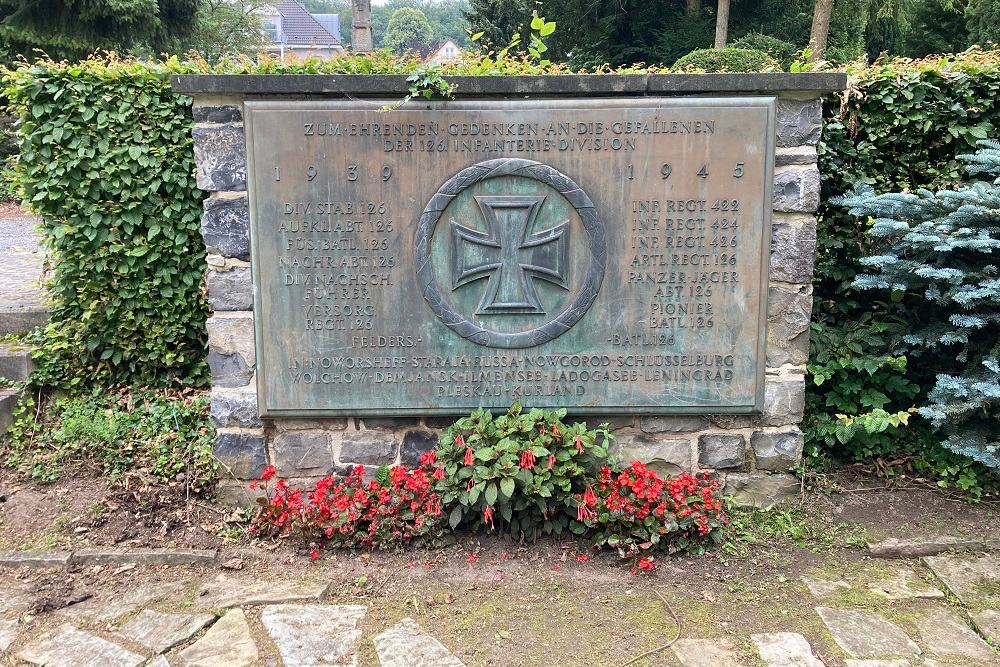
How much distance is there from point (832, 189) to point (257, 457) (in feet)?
10.0

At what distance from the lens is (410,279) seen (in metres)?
3.17

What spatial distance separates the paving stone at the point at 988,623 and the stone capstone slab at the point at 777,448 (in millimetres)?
926

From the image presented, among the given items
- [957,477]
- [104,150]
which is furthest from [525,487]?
[104,150]

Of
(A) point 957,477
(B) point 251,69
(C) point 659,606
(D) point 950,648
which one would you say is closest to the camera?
(D) point 950,648

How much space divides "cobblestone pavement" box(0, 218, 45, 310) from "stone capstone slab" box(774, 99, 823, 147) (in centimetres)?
369

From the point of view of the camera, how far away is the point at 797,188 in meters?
3.13

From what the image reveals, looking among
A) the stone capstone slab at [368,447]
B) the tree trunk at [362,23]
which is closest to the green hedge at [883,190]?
the stone capstone slab at [368,447]

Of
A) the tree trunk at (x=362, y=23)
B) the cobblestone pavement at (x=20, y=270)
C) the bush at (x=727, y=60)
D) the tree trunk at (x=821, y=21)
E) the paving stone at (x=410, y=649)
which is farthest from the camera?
the tree trunk at (x=821, y=21)

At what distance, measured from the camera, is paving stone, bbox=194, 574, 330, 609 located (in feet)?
8.82

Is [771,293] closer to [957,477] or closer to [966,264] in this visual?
[966,264]

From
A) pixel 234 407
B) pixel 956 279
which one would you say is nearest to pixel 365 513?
pixel 234 407

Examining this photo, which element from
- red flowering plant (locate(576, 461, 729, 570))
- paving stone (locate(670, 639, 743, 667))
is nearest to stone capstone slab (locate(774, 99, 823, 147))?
red flowering plant (locate(576, 461, 729, 570))

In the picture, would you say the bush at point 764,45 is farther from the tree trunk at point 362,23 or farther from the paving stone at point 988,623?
the paving stone at point 988,623

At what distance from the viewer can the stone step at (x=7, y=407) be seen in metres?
3.68
